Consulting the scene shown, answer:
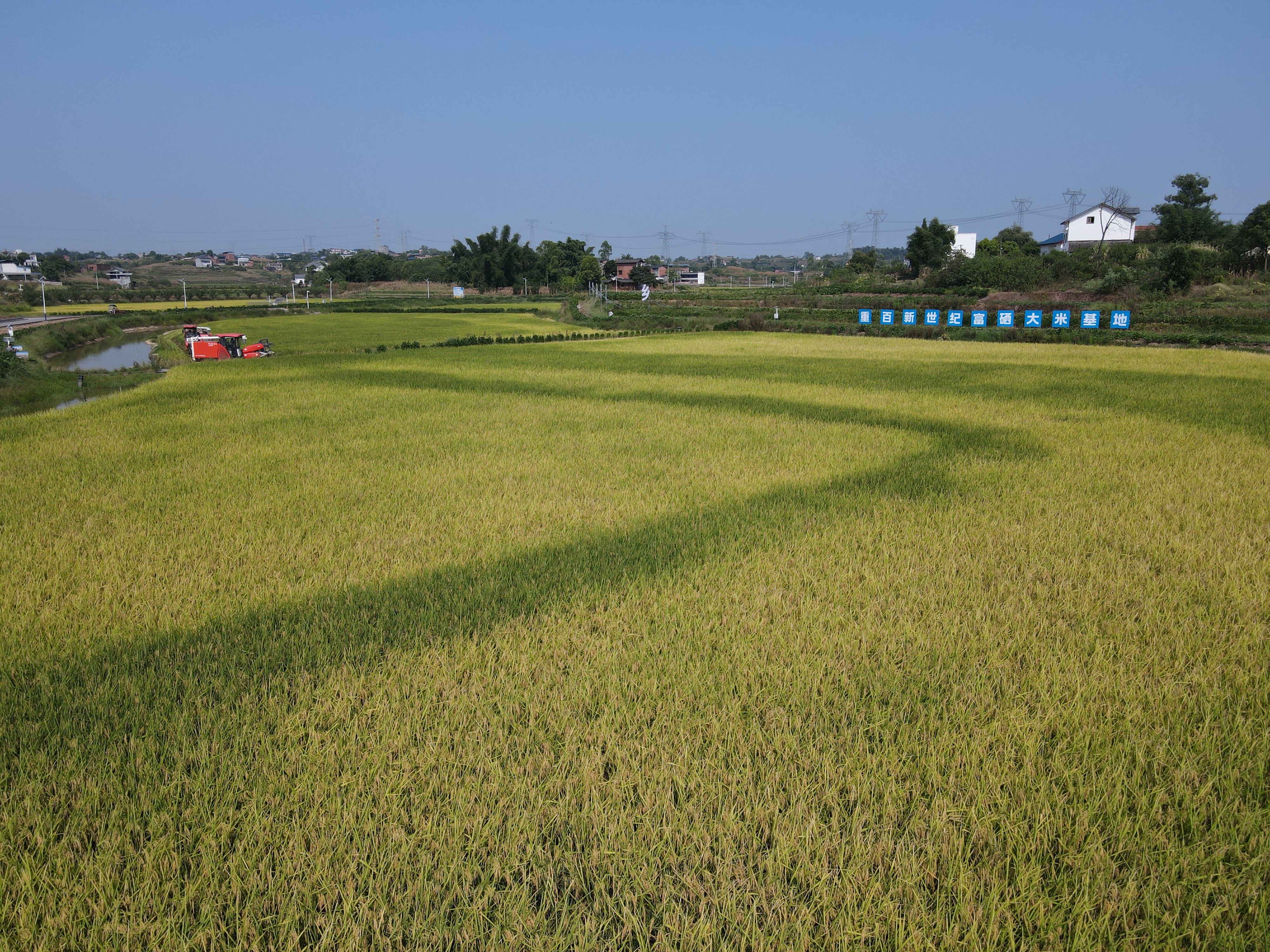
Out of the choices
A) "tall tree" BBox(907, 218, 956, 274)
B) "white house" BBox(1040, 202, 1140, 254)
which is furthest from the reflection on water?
"white house" BBox(1040, 202, 1140, 254)

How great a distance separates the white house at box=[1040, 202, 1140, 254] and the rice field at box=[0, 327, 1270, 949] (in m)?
82.7

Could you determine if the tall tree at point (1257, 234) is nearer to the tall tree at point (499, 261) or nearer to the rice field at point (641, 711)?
the rice field at point (641, 711)

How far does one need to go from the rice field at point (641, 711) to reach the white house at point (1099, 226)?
82.7 m

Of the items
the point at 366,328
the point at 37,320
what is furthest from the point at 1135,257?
the point at 37,320

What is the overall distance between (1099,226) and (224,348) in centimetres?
8269

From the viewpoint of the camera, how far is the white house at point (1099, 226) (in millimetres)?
74250

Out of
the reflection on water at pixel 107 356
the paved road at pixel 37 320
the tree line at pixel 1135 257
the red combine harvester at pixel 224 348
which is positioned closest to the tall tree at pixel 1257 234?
the tree line at pixel 1135 257

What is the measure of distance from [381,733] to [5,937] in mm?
1171

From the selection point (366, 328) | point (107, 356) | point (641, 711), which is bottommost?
Result: point (641, 711)

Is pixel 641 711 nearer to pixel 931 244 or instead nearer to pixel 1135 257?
pixel 1135 257

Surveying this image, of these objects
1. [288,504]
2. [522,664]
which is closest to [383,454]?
[288,504]

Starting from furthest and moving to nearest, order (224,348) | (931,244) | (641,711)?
1. (931,244)
2. (224,348)
3. (641,711)

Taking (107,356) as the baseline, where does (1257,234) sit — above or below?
above

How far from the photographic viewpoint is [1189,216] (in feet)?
169
